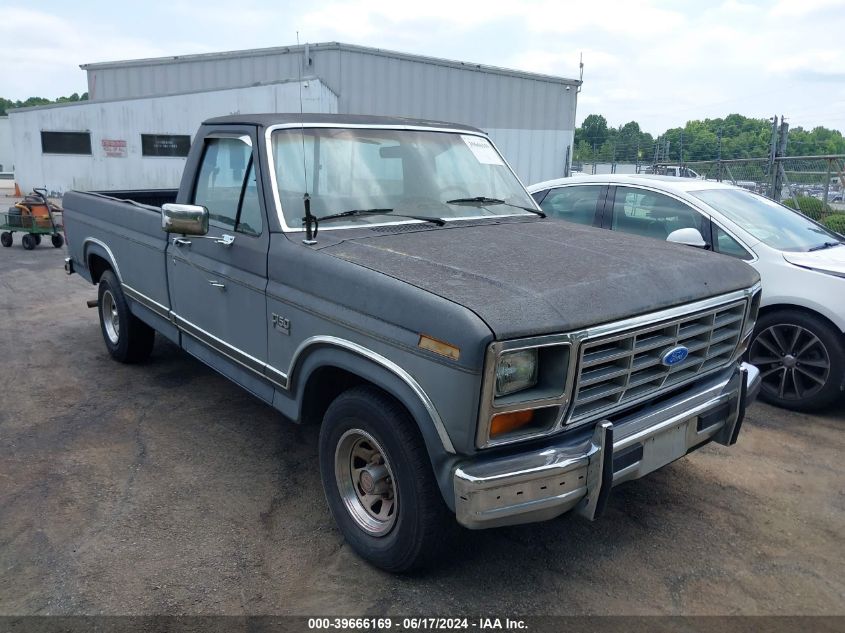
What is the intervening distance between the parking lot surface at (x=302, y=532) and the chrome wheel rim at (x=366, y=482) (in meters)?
0.22

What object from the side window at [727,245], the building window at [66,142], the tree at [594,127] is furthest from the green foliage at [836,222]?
the tree at [594,127]

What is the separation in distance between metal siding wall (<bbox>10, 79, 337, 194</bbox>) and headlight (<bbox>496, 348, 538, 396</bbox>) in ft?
53.3

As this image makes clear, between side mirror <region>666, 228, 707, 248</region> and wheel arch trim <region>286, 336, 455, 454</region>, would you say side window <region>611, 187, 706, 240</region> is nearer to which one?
side mirror <region>666, 228, 707, 248</region>

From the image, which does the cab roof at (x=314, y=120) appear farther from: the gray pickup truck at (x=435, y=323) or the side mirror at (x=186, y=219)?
the side mirror at (x=186, y=219)

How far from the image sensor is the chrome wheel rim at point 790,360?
16.3 ft

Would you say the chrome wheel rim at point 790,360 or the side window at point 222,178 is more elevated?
the side window at point 222,178

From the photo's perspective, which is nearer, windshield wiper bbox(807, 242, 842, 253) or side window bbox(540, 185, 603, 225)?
windshield wiper bbox(807, 242, 842, 253)

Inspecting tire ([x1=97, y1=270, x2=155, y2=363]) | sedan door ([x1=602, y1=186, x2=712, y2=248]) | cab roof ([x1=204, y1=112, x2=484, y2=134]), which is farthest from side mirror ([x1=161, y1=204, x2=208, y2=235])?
sedan door ([x1=602, y1=186, x2=712, y2=248])

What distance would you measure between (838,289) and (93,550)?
16.3 ft

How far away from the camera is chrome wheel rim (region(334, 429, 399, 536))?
3057mm

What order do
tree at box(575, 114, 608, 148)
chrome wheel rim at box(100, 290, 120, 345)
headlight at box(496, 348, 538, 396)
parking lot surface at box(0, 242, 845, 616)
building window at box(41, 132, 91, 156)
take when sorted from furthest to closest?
tree at box(575, 114, 608, 148), building window at box(41, 132, 91, 156), chrome wheel rim at box(100, 290, 120, 345), parking lot surface at box(0, 242, 845, 616), headlight at box(496, 348, 538, 396)

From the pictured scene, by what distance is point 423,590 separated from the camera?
2.99 m

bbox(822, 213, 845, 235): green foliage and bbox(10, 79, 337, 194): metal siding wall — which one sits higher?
bbox(10, 79, 337, 194): metal siding wall

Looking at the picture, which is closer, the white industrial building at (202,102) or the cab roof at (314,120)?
the cab roof at (314,120)
